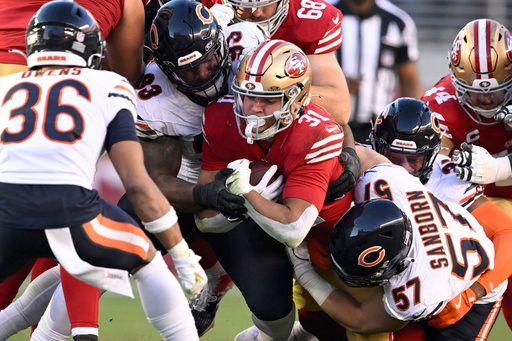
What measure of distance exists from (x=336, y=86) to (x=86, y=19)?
1612mm

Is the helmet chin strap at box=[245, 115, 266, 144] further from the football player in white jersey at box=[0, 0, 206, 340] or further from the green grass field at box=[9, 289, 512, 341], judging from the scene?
the green grass field at box=[9, 289, 512, 341]

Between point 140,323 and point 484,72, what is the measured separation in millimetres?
2668

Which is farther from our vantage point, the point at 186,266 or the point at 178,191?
the point at 178,191

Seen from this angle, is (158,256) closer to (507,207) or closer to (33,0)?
(33,0)

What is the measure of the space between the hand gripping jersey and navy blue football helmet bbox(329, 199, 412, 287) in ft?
0.28

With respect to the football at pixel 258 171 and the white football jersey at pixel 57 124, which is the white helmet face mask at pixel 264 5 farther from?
the white football jersey at pixel 57 124

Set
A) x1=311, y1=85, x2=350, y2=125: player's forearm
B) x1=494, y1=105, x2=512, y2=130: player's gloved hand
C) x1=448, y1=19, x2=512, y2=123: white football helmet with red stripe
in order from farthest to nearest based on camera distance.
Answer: x1=448, y1=19, x2=512, y2=123: white football helmet with red stripe, x1=494, y1=105, x2=512, y2=130: player's gloved hand, x1=311, y1=85, x2=350, y2=125: player's forearm

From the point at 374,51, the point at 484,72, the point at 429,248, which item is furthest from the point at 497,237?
the point at 374,51

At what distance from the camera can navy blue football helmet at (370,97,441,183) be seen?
521cm

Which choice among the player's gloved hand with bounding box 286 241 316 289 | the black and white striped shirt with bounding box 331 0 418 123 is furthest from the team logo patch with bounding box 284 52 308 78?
the black and white striped shirt with bounding box 331 0 418 123

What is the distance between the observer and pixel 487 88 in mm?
5688

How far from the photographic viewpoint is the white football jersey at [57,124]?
157 inches

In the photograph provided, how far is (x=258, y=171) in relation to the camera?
477cm

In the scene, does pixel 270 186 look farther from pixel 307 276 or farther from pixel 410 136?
pixel 410 136
